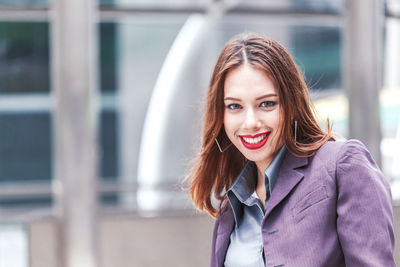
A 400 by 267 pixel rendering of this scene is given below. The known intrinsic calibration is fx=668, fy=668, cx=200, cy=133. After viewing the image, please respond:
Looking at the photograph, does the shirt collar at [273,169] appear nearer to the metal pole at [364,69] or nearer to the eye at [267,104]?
the eye at [267,104]

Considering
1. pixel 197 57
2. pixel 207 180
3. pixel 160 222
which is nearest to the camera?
pixel 207 180

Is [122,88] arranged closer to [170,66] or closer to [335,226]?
[170,66]

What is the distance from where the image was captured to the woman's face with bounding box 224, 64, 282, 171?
1.65m

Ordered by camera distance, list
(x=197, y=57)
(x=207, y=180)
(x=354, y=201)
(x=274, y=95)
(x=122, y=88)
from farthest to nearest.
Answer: (x=122, y=88) < (x=197, y=57) < (x=207, y=180) < (x=274, y=95) < (x=354, y=201)

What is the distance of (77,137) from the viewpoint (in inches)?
210

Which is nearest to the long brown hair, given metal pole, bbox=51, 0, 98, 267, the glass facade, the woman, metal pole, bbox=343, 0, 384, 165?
the woman

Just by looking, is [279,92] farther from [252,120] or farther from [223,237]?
[223,237]

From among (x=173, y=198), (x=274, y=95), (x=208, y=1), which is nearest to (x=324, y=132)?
(x=274, y=95)

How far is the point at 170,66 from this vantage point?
10.4 meters

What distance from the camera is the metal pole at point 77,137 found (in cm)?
531

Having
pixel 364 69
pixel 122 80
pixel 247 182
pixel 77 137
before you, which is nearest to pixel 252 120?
pixel 247 182

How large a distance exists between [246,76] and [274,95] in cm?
8

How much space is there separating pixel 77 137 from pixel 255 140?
3824 mm

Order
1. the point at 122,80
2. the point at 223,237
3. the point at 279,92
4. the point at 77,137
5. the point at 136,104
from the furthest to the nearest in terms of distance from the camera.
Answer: the point at 122,80 < the point at 136,104 < the point at 77,137 < the point at 223,237 < the point at 279,92
